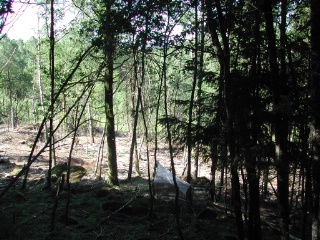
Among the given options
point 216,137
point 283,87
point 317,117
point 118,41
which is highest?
point 118,41

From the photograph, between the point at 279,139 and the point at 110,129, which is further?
the point at 110,129

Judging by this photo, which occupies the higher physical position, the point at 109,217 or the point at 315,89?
the point at 315,89

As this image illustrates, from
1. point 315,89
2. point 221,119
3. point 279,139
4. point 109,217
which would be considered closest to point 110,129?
point 109,217

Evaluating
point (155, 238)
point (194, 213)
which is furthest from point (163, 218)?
point (155, 238)

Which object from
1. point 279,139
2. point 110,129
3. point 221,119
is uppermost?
point 221,119

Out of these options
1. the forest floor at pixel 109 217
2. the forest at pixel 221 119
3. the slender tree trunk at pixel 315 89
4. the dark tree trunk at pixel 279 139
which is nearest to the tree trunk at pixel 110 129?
A: the forest floor at pixel 109 217

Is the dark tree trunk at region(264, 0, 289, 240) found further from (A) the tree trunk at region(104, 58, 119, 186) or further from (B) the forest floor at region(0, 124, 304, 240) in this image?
Answer: (A) the tree trunk at region(104, 58, 119, 186)

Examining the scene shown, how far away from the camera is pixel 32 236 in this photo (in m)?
6.48

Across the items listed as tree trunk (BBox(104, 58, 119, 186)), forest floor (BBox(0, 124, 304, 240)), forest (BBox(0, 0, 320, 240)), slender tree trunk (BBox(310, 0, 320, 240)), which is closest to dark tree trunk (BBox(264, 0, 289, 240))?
forest (BBox(0, 0, 320, 240))

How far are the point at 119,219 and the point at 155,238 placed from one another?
168 centimetres

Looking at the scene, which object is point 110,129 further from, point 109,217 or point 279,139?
point 279,139

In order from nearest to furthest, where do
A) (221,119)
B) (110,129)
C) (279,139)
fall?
(279,139)
(221,119)
(110,129)

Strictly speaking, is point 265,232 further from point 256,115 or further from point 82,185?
point 82,185

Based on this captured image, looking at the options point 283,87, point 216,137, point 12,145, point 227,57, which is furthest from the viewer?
point 12,145
